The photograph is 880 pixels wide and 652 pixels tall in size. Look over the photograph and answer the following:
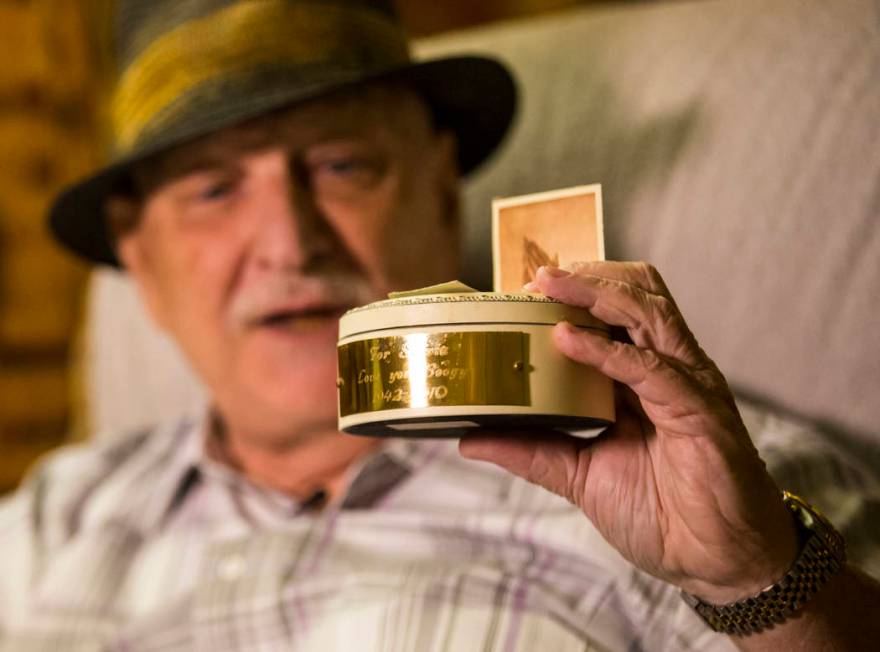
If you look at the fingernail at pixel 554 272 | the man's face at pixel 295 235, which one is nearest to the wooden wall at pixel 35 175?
the man's face at pixel 295 235

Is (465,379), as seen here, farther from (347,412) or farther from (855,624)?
(855,624)

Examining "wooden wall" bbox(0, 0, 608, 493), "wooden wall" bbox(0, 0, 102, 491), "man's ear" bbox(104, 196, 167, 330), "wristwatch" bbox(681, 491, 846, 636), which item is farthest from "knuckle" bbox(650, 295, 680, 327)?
"wooden wall" bbox(0, 0, 102, 491)

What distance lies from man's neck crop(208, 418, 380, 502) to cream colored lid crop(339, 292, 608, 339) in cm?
44

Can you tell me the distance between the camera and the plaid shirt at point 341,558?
0.67 m

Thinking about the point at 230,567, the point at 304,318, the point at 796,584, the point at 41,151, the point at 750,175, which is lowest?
the point at 230,567

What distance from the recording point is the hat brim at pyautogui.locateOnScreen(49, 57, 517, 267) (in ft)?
2.87

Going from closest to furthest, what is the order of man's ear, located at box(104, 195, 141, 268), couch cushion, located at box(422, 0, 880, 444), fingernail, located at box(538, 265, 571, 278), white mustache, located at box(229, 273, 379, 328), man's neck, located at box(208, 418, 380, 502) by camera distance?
fingernail, located at box(538, 265, 571, 278)
couch cushion, located at box(422, 0, 880, 444)
white mustache, located at box(229, 273, 379, 328)
man's neck, located at box(208, 418, 380, 502)
man's ear, located at box(104, 195, 141, 268)

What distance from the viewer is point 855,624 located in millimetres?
Answer: 521

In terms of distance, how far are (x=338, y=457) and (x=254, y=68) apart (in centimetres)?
37

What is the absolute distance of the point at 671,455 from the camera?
490 mm

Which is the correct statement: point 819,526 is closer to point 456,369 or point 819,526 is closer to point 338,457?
point 456,369

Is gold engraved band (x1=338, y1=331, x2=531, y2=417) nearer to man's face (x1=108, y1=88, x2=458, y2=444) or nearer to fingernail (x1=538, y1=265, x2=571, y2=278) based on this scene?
fingernail (x1=538, y1=265, x2=571, y2=278)

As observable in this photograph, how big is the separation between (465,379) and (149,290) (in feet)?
2.28

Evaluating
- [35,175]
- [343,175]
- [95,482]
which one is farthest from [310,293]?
[35,175]
